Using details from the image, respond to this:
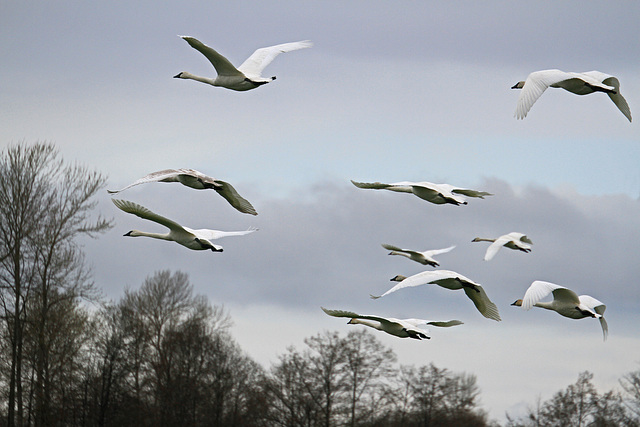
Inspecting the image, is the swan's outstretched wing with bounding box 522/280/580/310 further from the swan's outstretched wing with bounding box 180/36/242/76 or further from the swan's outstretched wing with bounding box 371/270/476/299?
the swan's outstretched wing with bounding box 180/36/242/76

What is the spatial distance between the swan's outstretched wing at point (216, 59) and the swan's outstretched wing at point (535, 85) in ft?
16.6

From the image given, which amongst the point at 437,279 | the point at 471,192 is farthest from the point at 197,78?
the point at 437,279

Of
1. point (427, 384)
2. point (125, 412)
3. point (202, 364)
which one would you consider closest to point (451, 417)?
point (427, 384)

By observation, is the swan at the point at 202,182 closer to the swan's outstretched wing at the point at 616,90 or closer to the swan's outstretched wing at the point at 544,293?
the swan's outstretched wing at the point at 544,293

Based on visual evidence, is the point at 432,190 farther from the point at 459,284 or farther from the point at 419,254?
the point at 419,254

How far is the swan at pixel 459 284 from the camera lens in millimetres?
15828

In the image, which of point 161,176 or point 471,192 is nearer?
point 161,176

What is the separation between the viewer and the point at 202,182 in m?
16.5

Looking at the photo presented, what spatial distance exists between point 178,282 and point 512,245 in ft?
152

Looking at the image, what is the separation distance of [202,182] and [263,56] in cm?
388

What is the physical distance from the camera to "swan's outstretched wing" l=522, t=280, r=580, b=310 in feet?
53.6

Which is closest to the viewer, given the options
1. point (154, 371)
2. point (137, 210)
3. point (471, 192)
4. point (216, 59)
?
point (137, 210)

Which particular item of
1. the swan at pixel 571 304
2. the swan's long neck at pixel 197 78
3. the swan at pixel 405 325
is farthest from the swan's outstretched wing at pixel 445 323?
the swan's long neck at pixel 197 78

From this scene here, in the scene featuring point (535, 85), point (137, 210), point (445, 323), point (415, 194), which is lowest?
point (445, 323)
